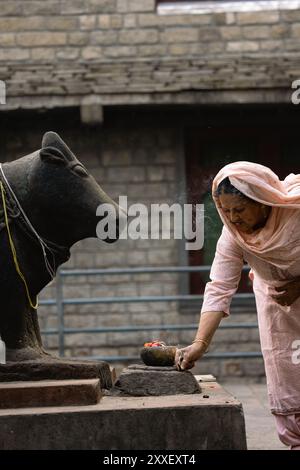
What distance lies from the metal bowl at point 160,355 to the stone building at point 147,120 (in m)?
6.51

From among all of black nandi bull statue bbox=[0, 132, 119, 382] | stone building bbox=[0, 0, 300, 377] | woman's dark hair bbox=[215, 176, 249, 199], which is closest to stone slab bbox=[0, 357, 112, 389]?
black nandi bull statue bbox=[0, 132, 119, 382]

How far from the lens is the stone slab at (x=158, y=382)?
13.4ft

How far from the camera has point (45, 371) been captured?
4.12m

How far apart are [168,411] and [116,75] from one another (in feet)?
24.8

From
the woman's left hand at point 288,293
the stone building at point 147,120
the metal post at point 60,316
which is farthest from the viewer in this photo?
the stone building at point 147,120

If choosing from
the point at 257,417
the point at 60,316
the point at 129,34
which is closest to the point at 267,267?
the point at 257,417

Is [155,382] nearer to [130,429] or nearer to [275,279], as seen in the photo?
[130,429]

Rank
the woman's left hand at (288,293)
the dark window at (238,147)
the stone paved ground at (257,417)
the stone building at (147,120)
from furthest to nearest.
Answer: the dark window at (238,147) → the stone building at (147,120) → the stone paved ground at (257,417) → the woman's left hand at (288,293)

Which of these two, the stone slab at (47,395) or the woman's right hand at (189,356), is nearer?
the stone slab at (47,395)

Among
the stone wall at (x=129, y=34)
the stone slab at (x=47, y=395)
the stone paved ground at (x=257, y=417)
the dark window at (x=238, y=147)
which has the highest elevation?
the stone wall at (x=129, y=34)

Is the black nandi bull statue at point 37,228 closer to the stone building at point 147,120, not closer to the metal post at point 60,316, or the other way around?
the metal post at point 60,316

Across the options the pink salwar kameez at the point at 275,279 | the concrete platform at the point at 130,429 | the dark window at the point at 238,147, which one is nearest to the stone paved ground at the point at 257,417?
the dark window at the point at 238,147

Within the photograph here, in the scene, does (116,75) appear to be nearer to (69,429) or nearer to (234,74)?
(234,74)

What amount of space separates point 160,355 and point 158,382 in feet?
0.48
